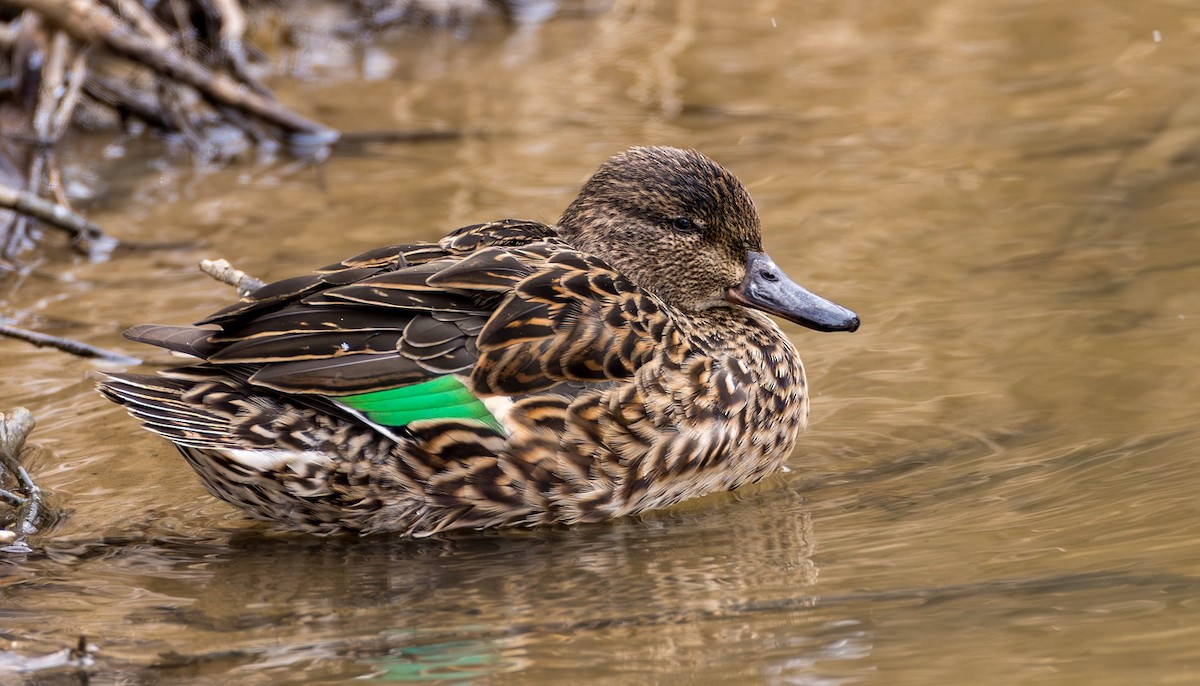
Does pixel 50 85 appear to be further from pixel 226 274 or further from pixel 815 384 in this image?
pixel 815 384

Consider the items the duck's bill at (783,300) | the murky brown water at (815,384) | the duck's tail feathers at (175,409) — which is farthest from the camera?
the duck's bill at (783,300)

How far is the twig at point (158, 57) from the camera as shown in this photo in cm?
801

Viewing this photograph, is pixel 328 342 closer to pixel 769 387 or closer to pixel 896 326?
pixel 769 387

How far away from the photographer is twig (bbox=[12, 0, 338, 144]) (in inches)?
315

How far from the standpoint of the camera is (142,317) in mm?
6742

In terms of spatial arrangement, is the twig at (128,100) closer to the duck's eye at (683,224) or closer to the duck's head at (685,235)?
the duck's head at (685,235)

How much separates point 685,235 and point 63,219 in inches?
132

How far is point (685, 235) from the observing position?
5508 millimetres

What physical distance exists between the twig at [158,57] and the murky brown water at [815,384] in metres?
0.36

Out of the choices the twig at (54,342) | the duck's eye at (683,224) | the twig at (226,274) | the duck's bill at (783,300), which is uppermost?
the duck's eye at (683,224)

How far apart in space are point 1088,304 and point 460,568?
292cm

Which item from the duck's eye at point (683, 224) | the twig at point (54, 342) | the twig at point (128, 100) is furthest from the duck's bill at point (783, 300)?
the twig at point (128, 100)

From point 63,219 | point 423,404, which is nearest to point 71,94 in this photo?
point 63,219

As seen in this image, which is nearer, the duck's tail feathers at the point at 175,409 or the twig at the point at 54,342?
the duck's tail feathers at the point at 175,409
